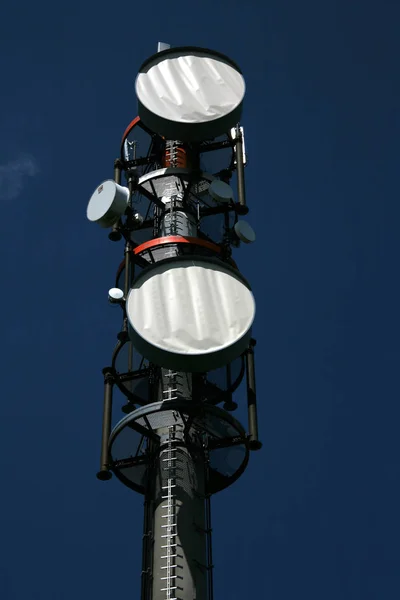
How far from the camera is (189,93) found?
3591 centimetres

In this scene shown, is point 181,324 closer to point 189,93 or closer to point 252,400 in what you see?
point 252,400

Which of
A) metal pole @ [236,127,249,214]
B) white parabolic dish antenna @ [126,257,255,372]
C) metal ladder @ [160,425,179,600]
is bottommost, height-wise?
metal ladder @ [160,425,179,600]

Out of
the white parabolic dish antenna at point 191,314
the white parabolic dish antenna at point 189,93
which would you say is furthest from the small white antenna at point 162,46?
the white parabolic dish antenna at point 191,314

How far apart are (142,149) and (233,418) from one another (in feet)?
38.9

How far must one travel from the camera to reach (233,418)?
96.9ft

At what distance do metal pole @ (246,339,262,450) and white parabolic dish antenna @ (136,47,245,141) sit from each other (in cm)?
765

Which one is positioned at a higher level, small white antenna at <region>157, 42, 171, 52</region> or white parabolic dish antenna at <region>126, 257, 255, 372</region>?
small white antenna at <region>157, 42, 171, 52</region>

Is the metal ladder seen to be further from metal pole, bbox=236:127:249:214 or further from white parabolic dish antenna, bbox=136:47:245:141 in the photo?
white parabolic dish antenna, bbox=136:47:245:141

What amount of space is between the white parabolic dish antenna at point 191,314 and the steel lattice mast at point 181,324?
3 centimetres

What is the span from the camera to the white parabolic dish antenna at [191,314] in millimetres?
28812

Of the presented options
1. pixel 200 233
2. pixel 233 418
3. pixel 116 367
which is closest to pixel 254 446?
pixel 233 418

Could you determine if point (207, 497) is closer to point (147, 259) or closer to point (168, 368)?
point (168, 368)

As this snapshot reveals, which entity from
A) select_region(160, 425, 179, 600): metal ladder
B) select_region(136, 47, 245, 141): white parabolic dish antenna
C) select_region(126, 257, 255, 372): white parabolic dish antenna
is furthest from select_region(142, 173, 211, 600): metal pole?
select_region(136, 47, 245, 141): white parabolic dish antenna

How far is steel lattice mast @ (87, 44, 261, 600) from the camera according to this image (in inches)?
1117
